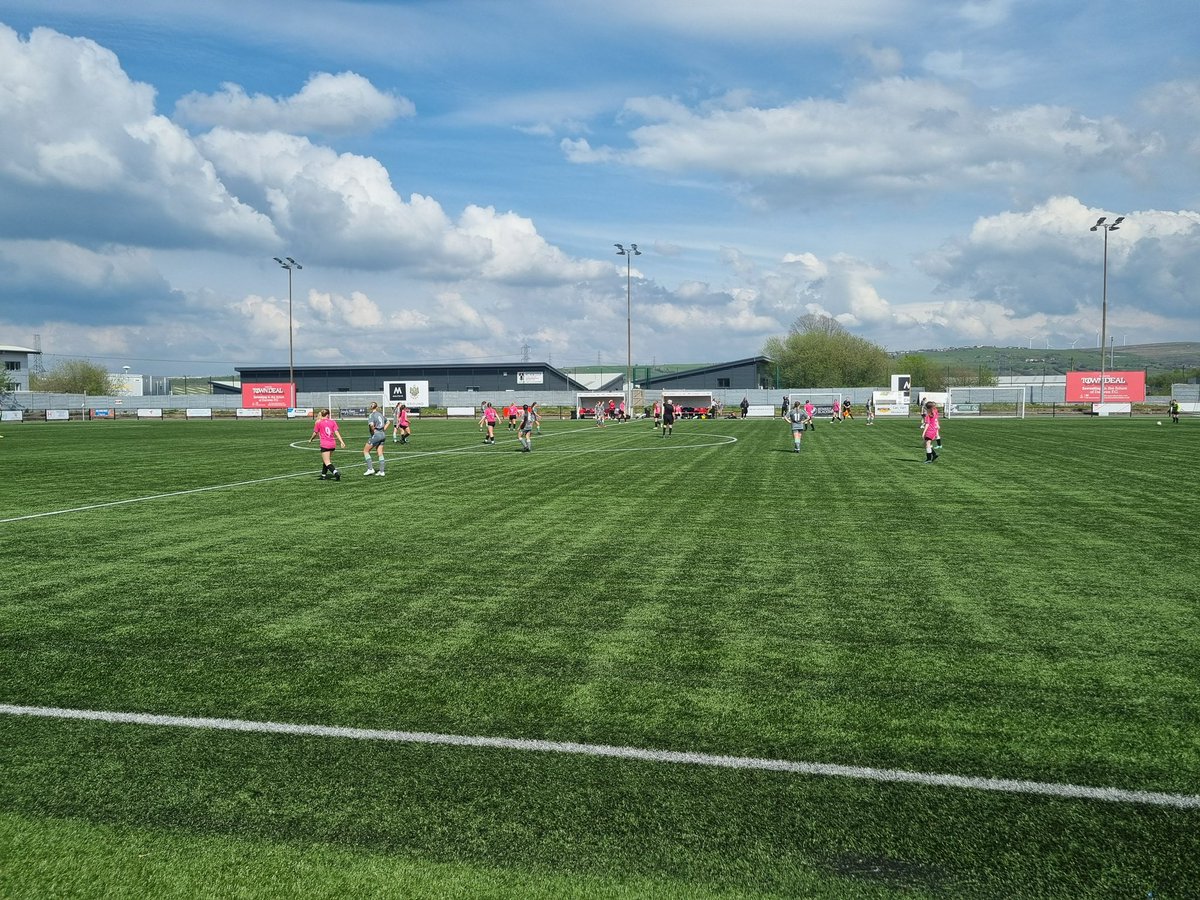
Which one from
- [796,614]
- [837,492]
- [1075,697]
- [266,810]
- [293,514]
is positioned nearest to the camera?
[266,810]

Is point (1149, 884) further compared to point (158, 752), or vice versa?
point (158, 752)

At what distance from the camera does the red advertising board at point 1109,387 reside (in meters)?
68.1

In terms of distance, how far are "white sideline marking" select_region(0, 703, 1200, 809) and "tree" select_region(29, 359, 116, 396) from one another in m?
Result: 123

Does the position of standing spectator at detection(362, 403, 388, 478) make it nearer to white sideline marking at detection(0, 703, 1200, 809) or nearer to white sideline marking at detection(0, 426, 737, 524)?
white sideline marking at detection(0, 426, 737, 524)

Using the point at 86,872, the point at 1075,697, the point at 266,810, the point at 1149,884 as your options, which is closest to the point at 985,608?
the point at 1075,697

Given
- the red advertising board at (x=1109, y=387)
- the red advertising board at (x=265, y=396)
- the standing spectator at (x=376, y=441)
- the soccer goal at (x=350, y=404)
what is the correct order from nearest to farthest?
the standing spectator at (x=376, y=441) < the red advertising board at (x=1109, y=387) < the soccer goal at (x=350, y=404) < the red advertising board at (x=265, y=396)

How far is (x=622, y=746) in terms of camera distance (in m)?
4.99

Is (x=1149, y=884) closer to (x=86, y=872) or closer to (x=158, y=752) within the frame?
(x=86, y=872)

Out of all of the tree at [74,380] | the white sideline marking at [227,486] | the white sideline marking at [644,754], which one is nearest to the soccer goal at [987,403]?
the white sideline marking at [227,486]

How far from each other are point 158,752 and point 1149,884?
5.08 meters

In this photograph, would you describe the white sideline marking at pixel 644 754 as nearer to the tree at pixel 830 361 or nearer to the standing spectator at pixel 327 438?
the standing spectator at pixel 327 438

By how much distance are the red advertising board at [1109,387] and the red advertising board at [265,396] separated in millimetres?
70578

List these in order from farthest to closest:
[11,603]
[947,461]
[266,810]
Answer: [947,461], [11,603], [266,810]

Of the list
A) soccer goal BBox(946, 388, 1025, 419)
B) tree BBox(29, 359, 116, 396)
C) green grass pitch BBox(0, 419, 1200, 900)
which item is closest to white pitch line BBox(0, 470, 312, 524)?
green grass pitch BBox(0, 419, 1200, 900)
